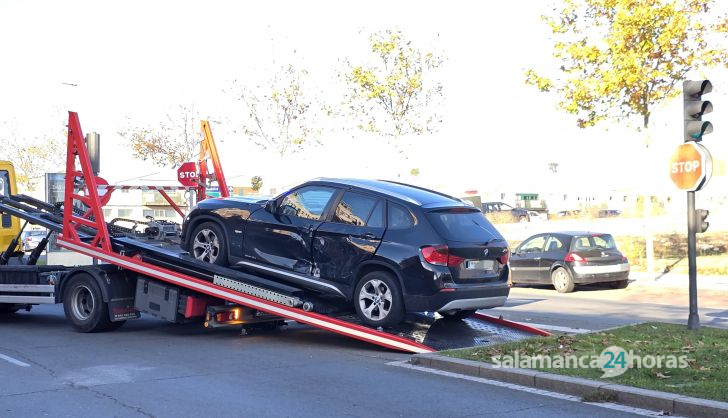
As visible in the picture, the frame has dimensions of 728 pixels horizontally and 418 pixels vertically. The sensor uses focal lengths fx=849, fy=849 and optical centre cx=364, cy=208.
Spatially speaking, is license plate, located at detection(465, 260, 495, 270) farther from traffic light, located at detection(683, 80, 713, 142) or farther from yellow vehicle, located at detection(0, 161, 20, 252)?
yellow vehicle, located at detection(0, 161, 20, 252)

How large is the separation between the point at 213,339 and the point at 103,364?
224cm

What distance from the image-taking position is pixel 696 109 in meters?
10.7

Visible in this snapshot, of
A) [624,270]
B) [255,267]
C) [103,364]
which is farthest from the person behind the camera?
[624,270]

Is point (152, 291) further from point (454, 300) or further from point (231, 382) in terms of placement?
point (454, 300)

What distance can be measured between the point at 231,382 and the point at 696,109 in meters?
6.62

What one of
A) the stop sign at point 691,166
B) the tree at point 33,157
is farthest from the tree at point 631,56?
the tree at point 33,157

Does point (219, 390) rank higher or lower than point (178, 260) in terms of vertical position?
lower

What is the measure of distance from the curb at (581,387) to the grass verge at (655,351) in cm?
20

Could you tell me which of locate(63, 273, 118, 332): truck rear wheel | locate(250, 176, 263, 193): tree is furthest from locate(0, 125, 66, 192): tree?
locate(63, 273, 118, 332): truck rear wheel

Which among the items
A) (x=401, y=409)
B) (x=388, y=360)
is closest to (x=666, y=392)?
(x=401, y=409)

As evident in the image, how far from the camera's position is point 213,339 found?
11672 mm

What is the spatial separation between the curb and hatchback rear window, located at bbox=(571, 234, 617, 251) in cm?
1138

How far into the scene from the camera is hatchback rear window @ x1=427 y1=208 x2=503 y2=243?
33.7 feet

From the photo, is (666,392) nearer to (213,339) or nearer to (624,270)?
(213,339)
